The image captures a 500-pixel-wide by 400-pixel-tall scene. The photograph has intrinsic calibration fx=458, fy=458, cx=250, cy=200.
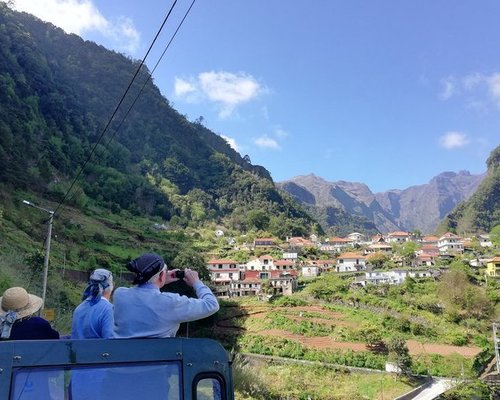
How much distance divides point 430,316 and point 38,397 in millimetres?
43059

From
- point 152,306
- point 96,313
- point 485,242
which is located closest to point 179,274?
point 152,306

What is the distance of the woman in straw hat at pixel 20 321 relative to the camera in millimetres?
2395

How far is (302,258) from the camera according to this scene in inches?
2756

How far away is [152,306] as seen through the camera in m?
2.28

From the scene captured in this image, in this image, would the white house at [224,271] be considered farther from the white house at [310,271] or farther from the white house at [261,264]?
the white house at [310,271]

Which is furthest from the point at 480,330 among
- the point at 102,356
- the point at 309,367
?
the point at 102,356

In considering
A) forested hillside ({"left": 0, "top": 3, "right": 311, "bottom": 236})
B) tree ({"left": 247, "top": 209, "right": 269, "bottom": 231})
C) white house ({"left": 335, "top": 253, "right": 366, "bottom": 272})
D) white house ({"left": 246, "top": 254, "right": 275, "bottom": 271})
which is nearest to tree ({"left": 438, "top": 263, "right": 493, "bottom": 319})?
white house ({"left": 335, "top": 253, "right": 366, "bottom": 272})

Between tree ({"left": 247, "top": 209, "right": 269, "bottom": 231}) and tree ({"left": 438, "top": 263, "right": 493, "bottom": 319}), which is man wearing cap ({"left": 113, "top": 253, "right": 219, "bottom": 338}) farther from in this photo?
tree ({"left": 247, "top": 209, "right": 269, "bottom": 231})

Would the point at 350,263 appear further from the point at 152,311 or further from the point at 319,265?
the point at 152,311

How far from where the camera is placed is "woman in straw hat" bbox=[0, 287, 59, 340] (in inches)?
94.3

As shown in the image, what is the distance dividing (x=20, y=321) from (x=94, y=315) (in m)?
0.40

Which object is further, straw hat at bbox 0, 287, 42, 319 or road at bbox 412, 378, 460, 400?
road at bbox 412, 378, 460, 400

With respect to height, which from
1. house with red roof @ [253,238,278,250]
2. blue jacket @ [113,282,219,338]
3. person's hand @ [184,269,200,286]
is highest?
house with red roof @ [253,238,278,250]

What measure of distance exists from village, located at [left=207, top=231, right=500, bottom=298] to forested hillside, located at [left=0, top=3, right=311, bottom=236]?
703 inches
